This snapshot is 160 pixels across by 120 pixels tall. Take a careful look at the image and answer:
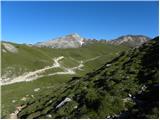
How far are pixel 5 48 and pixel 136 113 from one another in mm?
115933

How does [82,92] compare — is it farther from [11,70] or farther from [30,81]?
[11,70]

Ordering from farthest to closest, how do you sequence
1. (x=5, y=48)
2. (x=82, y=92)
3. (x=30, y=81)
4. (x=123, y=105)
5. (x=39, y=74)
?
(x=5, y=48) < (x=39, y=74) < (x=30, y=81) < (x=82, y=92) < (x=123, y=105)

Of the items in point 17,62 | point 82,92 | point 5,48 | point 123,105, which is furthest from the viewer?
point 5,48

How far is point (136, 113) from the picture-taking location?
25.2 m

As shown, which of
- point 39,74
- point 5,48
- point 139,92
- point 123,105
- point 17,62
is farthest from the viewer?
point 5,48

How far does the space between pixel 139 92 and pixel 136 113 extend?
4.58 m

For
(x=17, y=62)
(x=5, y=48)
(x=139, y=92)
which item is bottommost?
(x=139, y=92)

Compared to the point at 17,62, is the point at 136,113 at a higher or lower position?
lower

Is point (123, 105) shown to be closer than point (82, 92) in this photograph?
Yes

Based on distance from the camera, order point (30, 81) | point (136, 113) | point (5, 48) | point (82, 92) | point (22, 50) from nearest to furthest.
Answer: point (136, 113)
point (82, 92)
point (30, 81)
point (5, 48)
point (22, 50)

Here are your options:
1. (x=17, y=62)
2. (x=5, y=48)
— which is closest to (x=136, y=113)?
(x=17, y=62)

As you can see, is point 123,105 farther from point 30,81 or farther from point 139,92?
point 30,81

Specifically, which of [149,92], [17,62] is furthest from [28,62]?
[149,92]

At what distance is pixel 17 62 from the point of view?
396 ft
